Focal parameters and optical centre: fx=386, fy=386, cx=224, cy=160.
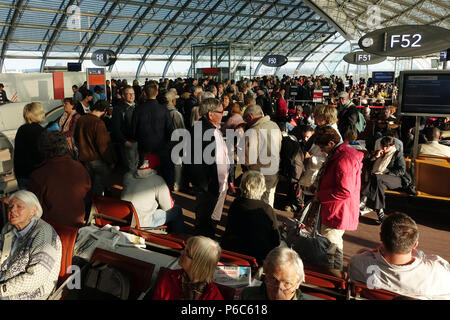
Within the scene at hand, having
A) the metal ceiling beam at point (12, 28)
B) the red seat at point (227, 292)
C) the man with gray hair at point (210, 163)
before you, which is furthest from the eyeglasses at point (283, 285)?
the metal ceiling beam at point (12, 28)

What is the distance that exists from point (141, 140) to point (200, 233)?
4.98ft

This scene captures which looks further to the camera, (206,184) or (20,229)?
(206,184)

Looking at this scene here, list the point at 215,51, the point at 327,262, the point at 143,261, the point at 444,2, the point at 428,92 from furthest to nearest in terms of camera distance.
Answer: the point at 444,2, the point at 215,51, the point at 428,92, the point at 327,262, the point at 143,261

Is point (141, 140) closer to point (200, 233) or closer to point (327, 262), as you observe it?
point (200, 233)

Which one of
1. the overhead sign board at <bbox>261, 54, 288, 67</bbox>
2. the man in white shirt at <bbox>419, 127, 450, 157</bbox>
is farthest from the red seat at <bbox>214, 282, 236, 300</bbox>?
the overhead sign board at <bbox>261, 54, 288, 67</bbox>

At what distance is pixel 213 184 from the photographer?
11.9 feet

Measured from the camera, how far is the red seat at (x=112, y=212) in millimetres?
3201

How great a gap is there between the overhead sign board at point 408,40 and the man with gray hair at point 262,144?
11.8ft

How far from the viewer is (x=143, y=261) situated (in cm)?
238

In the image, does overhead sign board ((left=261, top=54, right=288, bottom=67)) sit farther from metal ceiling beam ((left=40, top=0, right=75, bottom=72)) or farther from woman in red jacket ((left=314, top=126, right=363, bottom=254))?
woman in red jacket ((left=314, top=126, right=363, bottom=254))

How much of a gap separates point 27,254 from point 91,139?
2477mm

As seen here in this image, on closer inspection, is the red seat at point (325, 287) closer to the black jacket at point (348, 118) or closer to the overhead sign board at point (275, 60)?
the black jacket at point (348, 118)

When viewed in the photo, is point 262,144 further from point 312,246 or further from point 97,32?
point 97,32
